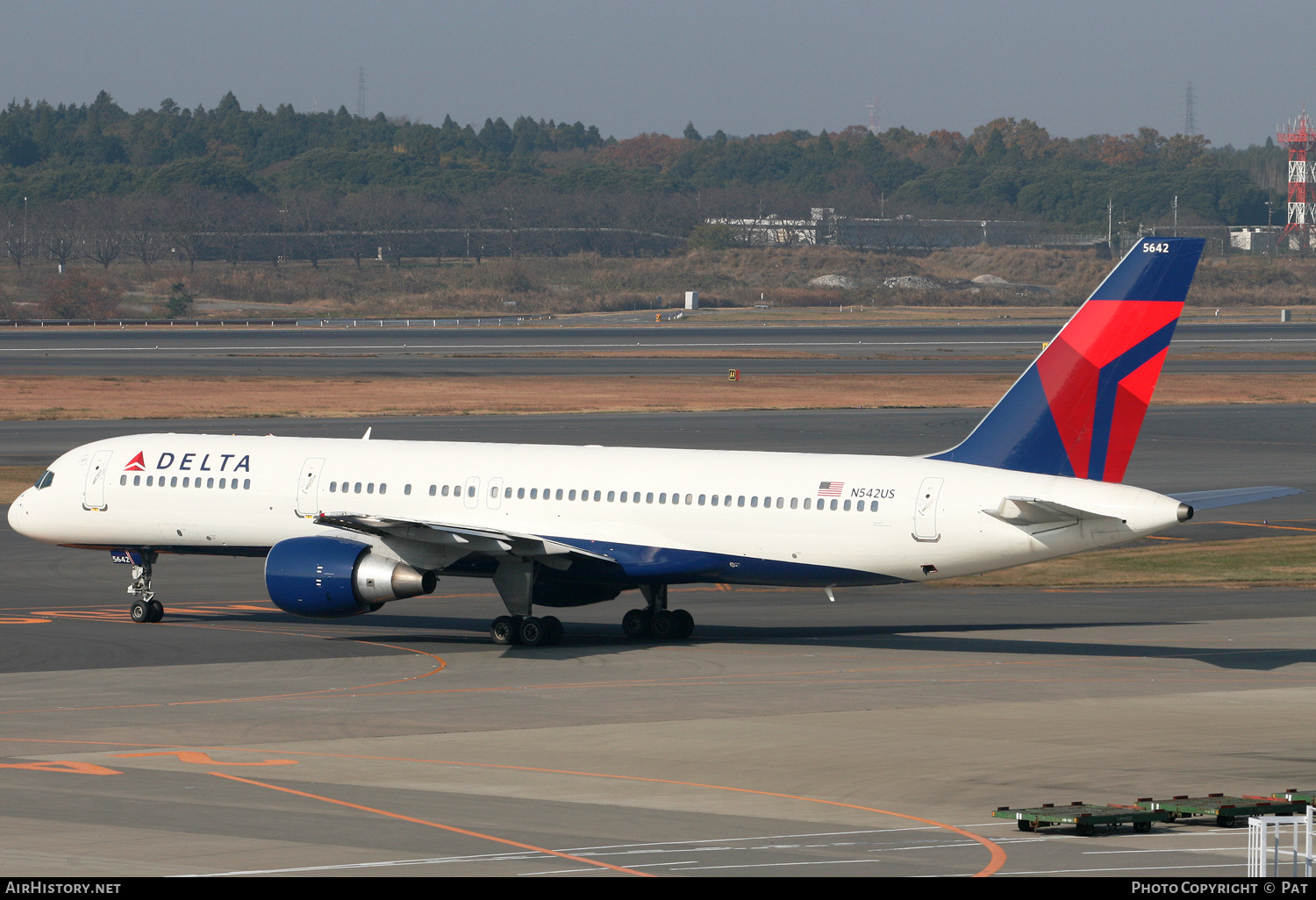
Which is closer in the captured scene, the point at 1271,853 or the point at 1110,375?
the point at 1271,853

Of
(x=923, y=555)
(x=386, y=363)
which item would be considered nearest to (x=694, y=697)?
(x=923, y=555)

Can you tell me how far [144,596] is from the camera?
40.8m

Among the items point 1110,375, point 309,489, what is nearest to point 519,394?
point 309,489

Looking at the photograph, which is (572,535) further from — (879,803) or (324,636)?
(879,803)

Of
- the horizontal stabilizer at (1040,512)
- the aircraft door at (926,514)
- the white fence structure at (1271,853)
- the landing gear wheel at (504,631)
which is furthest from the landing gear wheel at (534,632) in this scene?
the white fence structure at (1271,853)

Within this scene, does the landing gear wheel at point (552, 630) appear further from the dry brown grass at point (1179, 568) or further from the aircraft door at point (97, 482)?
the dry brown grass at point (1179, 568)

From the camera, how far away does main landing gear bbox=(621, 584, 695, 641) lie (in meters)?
38.7

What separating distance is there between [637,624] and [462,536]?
5.02 metres

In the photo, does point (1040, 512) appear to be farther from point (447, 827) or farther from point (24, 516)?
point (24, 516)

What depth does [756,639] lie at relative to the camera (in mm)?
38656

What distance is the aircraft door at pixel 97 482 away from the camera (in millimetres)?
41656

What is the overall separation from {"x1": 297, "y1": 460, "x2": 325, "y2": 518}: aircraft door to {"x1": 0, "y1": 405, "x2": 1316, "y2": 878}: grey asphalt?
2.88m

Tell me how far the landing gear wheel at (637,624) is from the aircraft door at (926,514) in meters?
7.09

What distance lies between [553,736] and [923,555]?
10.8m
